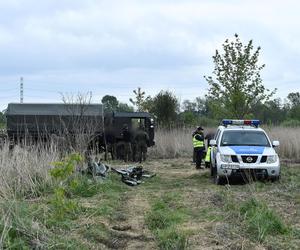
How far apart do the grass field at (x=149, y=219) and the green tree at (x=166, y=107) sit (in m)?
25.4

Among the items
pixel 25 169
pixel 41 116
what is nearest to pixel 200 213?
pixel 25 169

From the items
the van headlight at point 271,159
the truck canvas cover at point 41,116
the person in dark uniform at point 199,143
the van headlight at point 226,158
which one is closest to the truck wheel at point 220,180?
the van headlight at point 226,158

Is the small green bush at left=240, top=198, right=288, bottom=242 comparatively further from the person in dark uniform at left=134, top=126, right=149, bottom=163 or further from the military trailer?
the person in dark uniform at left=134, top=126, right=149, bottom=163

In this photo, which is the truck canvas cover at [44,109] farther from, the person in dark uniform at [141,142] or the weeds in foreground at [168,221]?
the weeds in foreground at [168,221]

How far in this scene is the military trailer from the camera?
24781 millimetres

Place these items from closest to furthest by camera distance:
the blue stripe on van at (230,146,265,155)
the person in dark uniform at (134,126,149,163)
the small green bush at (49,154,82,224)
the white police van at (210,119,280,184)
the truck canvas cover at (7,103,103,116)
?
the small green bush at (49,154,82,224) < the white police van at (210,119,280,184) < the blue stripe on van at (230,146,265,155) < the person in dark uniform at (134,126,149,163) < the truck canvas cover at (7,103,103,116)

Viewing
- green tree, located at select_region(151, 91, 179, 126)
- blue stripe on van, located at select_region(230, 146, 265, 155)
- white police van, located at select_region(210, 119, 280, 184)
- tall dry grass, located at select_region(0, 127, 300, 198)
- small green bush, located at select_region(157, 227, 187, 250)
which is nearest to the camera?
small green bush, located at select_region(157, 227, 187, 250)

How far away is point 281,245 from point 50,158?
25.8 ft

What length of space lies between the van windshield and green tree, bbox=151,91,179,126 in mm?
22033

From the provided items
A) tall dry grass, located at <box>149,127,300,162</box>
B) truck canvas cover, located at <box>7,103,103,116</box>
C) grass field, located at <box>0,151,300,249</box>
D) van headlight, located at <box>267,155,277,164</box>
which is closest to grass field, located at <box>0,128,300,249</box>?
grass field, located at <box>0,151,300,249</box>

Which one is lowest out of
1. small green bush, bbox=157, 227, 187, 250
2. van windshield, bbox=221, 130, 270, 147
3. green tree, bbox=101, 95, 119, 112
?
small green bush, bbox=157, 227, 187, 250

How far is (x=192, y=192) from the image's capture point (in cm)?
1458

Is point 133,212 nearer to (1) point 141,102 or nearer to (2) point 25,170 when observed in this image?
(2) point 25,170

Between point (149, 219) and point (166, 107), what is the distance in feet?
101
